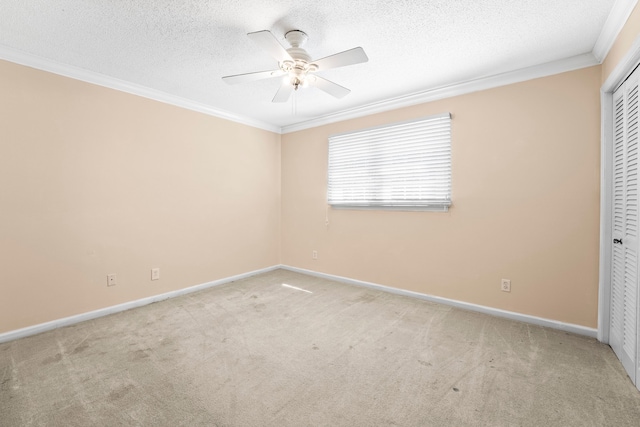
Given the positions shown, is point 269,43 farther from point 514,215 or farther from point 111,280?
point 111,280

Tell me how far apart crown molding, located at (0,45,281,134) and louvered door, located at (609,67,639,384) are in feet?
13.4

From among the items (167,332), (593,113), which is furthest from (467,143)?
(167,332)

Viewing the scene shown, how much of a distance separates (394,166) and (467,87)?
113 centimetres

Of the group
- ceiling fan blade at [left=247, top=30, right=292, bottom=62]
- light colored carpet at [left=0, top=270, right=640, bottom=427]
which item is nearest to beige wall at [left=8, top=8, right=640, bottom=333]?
light colored carpet at [left=0, top=270, right=640, bottom=427]

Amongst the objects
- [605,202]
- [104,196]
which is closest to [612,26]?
[605,202]

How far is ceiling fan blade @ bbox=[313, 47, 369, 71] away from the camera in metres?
→ 1.84

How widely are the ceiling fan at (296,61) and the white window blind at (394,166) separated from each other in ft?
4.47

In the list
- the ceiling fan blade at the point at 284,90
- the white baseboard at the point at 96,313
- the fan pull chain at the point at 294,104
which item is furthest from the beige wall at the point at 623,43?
the white baseboard at the point at 96,313

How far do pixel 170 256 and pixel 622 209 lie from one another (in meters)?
4.37

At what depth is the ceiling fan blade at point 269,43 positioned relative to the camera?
1703 millimetres

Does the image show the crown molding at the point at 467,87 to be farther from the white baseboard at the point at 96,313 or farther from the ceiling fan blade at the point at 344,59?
the white baseboard at the point at 96,313

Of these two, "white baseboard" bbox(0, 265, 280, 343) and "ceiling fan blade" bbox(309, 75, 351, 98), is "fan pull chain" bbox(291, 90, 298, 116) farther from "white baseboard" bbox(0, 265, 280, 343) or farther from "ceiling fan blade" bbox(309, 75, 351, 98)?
"white baseboard" bbox(0, 265, 280, 343)

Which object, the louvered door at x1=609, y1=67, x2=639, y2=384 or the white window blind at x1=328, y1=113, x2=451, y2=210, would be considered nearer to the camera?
the louvered door at x1=609, y1=67, x2=639, y2=384

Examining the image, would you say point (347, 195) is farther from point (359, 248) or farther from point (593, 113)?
point (593, 113)
